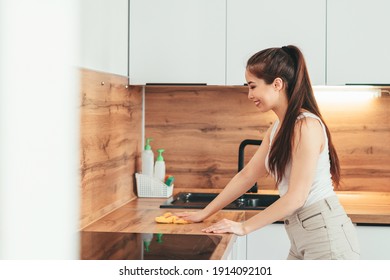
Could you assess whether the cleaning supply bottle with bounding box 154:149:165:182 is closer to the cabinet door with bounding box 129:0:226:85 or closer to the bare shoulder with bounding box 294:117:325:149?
the cabinet door with bounding box 129:0:226:85

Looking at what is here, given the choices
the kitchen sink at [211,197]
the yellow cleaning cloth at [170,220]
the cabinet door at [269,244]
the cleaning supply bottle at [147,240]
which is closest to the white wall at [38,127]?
the cleaning supply bottle at [147,240]

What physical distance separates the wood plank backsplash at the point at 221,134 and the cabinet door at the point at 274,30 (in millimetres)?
366

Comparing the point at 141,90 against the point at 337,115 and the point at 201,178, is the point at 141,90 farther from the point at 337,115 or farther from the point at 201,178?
the point at 337,115

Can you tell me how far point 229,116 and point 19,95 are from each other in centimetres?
263

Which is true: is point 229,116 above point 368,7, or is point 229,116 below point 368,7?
below

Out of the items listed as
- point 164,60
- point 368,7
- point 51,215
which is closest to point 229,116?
point 164,60

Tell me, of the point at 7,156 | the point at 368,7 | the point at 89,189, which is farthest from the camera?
the point at 368,7

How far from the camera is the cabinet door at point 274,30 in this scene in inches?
95.8

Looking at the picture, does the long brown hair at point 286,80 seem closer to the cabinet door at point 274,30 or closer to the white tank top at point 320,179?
the white tank top at point 320,179

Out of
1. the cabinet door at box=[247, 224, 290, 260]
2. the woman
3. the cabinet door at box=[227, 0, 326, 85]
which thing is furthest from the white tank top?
the cabinet door at box=[227, 0, 326, 85]

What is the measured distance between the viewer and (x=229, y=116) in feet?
9.35

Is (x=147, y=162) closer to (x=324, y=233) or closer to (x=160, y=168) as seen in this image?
(x=160, y=168)

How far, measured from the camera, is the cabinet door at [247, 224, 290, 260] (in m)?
Answer: 2.26

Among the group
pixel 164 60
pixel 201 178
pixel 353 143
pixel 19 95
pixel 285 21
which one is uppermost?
pixel 285 21
